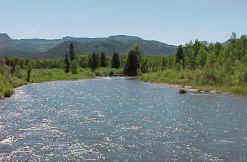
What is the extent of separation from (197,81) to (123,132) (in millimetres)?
66856

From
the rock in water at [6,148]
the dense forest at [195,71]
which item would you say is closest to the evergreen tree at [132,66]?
the dense forest at [195,71]

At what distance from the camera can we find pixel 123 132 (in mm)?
36625

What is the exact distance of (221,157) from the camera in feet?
90.5

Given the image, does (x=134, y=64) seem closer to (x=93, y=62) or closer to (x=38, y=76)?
(x=93, y=62)

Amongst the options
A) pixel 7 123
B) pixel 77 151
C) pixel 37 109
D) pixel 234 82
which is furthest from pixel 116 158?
pixel 234 82

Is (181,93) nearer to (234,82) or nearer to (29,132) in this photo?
(234,82)

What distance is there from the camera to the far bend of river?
2831 cm

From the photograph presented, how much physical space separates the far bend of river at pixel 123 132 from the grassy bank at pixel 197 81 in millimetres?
20983

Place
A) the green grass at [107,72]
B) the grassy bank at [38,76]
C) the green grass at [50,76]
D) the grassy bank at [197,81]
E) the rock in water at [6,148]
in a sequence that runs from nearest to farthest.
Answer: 1. the rock in water at [6,148]
2. the grassy bank at [197,81]
3. the grassy bank at [38,76]
4. the green grass at [50,76]
5. the green grass at [107,72]

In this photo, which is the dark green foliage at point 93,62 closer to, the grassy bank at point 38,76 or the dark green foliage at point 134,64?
the grassy bank at point 38,76

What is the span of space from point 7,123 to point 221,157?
24.9 metres

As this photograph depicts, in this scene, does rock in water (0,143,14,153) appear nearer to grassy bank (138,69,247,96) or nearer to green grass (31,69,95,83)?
grassy bank (138,69,247,96)

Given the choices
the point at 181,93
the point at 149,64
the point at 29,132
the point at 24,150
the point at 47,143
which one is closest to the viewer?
the point at 24,150

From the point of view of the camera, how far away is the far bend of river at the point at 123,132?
28.3 metres
